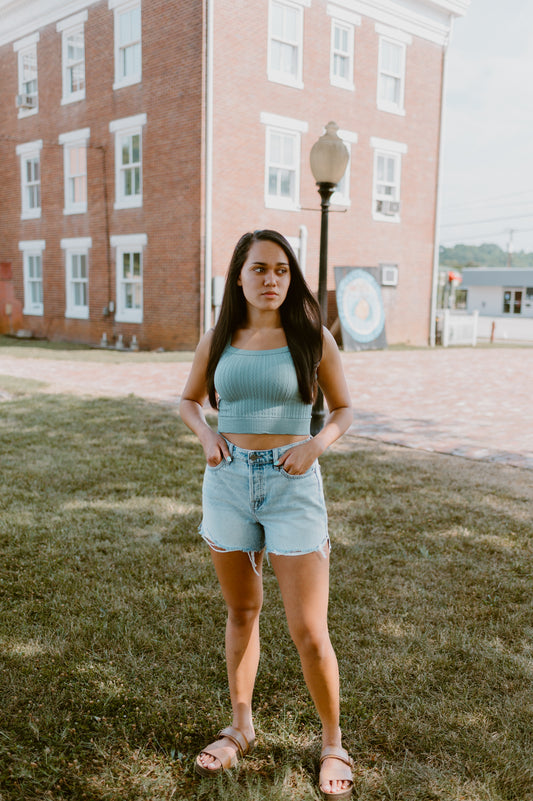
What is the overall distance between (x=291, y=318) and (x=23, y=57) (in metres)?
22.1

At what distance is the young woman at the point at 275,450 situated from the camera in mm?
2281

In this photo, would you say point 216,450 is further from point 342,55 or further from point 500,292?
point 500,292

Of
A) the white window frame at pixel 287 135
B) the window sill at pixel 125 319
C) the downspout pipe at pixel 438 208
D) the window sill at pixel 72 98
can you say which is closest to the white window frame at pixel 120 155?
the window sill at pixel 72 98

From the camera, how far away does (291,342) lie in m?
2.34

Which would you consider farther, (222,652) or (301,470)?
(222,652)

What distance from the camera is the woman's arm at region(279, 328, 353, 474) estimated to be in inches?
88.5

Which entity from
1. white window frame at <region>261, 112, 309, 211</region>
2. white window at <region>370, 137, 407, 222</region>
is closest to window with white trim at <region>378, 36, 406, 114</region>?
white window at <region>370, 137, 407, 222</region>

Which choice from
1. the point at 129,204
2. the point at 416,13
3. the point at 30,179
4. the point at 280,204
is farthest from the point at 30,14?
the point at 416,13

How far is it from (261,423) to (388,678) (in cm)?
140

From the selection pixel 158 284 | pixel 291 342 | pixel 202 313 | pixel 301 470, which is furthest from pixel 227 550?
pixel 158 284

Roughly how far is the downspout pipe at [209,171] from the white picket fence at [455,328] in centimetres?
871

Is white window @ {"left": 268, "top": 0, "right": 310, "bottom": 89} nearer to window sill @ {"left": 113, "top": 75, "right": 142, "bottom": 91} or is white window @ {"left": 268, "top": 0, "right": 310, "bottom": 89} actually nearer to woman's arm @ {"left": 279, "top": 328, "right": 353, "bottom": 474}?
window sill @ {"left": 113, "top": 75, "right": 142, "bottom": 91}

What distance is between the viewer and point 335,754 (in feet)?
8.01

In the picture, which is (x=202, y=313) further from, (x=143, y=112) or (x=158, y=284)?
(x=143, y=112)
